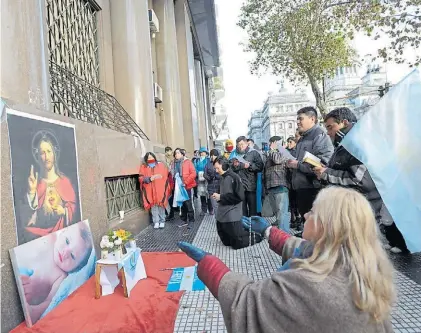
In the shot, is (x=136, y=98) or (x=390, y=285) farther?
(x=136, y=98)

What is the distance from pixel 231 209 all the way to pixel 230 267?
126cm

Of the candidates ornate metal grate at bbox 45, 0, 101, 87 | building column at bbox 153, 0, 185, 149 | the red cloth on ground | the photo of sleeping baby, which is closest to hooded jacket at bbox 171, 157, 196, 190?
ornate metal grate at bbox 45, 0, 101, 87

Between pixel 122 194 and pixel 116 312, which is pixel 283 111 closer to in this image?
pixel 122 194

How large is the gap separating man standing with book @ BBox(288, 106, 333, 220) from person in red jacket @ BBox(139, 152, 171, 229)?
3700mm

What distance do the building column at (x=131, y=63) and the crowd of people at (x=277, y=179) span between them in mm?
2053

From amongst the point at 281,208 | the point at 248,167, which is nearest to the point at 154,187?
the point at 248,167

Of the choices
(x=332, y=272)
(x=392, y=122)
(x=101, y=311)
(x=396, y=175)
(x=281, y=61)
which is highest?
(x=281, y=61)

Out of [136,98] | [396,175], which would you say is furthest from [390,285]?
[136,98]

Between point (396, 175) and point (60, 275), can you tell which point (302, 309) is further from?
point (60, 275)

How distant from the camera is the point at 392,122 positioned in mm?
3406

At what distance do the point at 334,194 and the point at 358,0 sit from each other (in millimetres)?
13805

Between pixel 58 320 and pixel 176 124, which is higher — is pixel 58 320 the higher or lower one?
the lower one

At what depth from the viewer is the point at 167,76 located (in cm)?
1576

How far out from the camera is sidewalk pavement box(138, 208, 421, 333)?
3193mm
